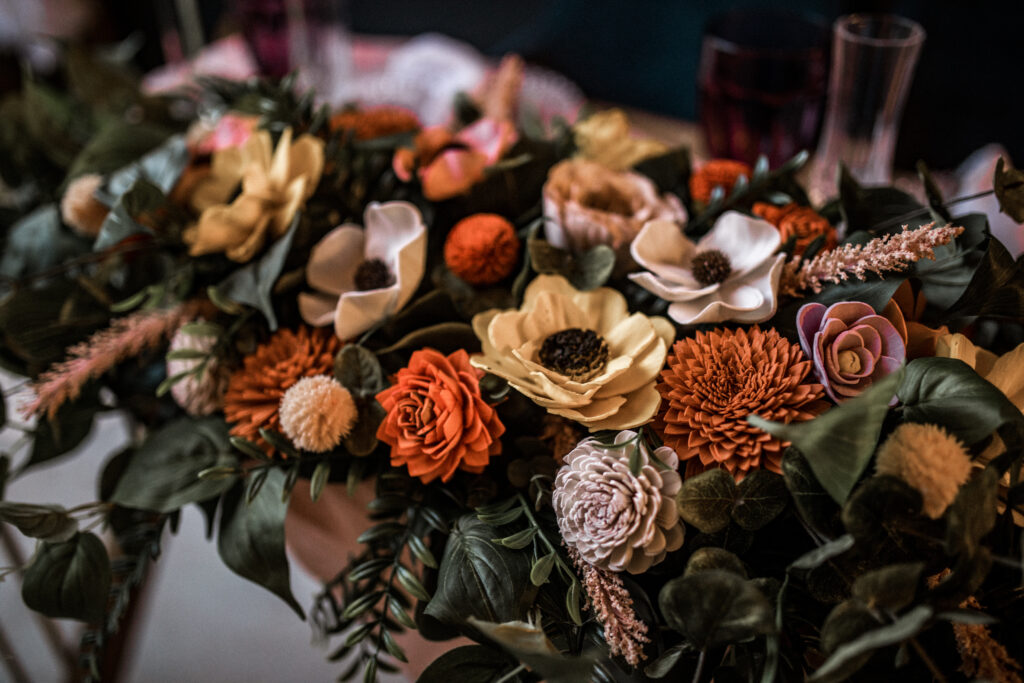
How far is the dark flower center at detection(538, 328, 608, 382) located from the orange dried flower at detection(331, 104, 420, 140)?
22 centimetres

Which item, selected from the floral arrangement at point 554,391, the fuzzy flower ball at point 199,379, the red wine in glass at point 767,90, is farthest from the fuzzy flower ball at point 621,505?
the red wine in glass at point 767,90

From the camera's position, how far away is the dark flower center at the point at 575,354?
0.34 meters

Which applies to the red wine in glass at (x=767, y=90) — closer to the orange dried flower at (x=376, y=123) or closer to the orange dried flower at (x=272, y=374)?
the orange dried flower at (x=376, y=123)

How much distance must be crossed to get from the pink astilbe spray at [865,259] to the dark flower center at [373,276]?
0.20 meters

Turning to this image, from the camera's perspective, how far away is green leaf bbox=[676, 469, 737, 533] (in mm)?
285

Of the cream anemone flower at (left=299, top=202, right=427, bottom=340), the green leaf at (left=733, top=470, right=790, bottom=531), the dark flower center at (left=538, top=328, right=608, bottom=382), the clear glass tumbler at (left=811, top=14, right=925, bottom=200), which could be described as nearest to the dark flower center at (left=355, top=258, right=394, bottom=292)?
the cream anemone flower at (left=299, top=202, right=427, bottom=340)

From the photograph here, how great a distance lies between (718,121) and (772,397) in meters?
0.37

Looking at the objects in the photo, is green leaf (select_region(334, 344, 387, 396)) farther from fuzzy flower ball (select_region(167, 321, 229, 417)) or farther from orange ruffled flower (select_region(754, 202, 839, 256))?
orange ruffled flower (select_region(754, 202, 839, 256))

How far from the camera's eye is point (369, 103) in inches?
33.1

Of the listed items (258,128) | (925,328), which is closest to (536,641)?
(925,328)

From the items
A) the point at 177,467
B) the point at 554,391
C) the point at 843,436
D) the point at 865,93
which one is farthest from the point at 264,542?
the point at 865,93

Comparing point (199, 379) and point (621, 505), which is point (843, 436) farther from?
point (199, 379)

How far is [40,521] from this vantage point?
0.37m

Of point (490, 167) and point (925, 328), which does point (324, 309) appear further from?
point (925, 328)
